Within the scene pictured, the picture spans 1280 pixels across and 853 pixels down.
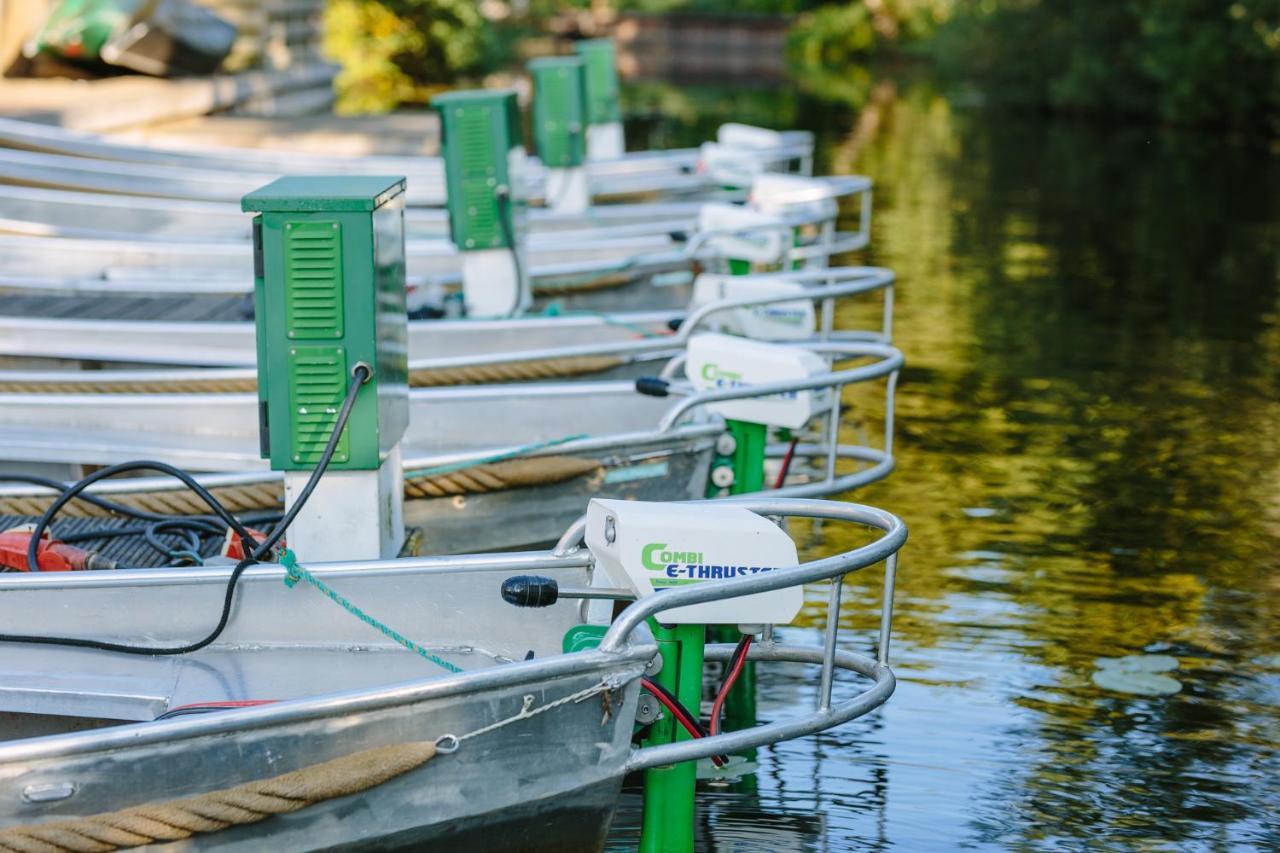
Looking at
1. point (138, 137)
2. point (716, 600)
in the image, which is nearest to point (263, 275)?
point (716, 600)

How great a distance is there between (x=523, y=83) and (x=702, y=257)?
2372 cm

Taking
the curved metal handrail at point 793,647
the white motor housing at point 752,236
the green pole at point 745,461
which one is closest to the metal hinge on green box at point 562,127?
the white motor housing at point 752,236

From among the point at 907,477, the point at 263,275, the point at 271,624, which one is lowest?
the point at 907,477

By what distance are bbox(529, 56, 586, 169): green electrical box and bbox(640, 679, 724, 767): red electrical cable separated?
24.4ft

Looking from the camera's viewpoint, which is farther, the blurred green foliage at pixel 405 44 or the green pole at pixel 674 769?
the blurred green foliage at pixel 405 44

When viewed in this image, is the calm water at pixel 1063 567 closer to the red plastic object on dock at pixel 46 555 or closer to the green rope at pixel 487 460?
the green rope at pixel 487 460

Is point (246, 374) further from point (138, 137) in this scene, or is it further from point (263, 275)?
point (138, 137)

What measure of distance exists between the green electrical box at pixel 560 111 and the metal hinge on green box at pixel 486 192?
2.77 meters

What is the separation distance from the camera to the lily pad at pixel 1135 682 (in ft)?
19.7

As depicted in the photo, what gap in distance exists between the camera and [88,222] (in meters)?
9.97

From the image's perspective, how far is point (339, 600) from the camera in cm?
435

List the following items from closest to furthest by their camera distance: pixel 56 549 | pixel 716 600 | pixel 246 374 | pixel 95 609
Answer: pixel 716 600
pixel 95 609
pixel 56 549
pixel 246 374

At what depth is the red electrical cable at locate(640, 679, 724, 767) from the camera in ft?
13.0

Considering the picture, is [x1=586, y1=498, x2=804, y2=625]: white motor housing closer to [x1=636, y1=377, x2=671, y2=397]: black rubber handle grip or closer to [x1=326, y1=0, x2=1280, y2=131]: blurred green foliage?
[x1=636, y1=377, x2=671, y2=397]: black rubber handle grip
